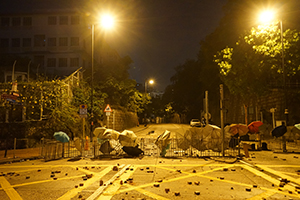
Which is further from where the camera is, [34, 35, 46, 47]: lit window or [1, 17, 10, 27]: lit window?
[1, 17, 10, 27]: lit window

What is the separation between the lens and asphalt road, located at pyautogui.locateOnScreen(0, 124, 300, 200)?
215 inches

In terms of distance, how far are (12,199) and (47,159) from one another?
5870mm

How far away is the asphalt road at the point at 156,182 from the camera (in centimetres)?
546

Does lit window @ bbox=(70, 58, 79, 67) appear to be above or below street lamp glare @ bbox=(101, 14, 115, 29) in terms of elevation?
above

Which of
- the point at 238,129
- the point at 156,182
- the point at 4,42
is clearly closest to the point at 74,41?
the point at 4,42

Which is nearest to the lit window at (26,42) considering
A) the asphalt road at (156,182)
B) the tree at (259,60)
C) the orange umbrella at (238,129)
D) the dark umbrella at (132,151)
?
the tree at (259,60)

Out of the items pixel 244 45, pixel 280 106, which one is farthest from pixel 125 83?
pixel 280 106

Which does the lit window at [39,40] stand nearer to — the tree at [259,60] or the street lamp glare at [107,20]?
the street lamp glare at [107,20]

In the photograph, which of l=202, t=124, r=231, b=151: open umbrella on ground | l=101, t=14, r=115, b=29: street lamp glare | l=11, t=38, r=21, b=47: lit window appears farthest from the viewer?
l=11, t=38, r=21, b=47: lit window

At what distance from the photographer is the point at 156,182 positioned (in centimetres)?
658

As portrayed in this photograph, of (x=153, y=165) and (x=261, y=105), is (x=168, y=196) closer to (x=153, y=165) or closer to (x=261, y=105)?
(x=153, y=165)

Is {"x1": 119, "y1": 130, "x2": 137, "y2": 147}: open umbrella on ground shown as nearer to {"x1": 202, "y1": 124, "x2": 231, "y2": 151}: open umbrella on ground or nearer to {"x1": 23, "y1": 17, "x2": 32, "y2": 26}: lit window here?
{"x1": 202, "y1": 124, "x2": 231, "y2": 151}: open umbrella on ground

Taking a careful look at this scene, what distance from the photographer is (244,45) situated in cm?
2378

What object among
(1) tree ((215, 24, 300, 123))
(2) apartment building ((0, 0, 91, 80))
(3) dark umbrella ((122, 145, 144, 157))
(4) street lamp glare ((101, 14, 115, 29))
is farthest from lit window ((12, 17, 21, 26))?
(3) dark umbrella ((122, 145, 144, 157))
